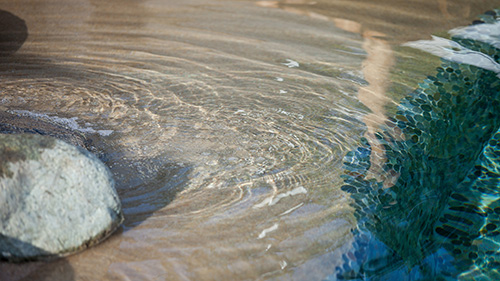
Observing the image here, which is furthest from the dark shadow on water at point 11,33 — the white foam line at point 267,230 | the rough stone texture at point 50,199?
the white foam line at point 267,230

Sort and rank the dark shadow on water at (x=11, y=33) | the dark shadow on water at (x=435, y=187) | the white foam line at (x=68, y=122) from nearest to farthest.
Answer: the dark shadow on water at (x=435, y=187) → the white foam line at (x=68, y=122) → the dark shadow on water at (x=11, y=33)

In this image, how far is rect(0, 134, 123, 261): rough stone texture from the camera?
1766mm

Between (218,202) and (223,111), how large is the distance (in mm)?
961

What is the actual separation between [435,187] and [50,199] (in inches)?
86.4

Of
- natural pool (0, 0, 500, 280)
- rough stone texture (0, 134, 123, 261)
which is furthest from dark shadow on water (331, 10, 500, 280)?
rough stone texture (0, 134, 123, 261)

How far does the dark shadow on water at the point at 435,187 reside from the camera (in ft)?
7.20

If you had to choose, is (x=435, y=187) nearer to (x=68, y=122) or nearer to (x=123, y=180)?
(x=123, y=180)

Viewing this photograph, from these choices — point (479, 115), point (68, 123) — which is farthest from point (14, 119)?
point (479, 115)

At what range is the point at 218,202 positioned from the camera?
2203 millimetres

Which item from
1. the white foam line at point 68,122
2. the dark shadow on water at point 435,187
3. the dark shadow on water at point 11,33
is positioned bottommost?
the dark shadow on water at point 435,187

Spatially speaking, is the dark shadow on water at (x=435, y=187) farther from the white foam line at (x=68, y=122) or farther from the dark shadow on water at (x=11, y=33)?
the dark shadow on water at (x=11, y=33)

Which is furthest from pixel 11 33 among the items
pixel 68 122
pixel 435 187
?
pixel 435 187

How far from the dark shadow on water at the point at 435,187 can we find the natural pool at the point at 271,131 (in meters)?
0.01

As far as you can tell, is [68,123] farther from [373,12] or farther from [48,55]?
[373,12]
